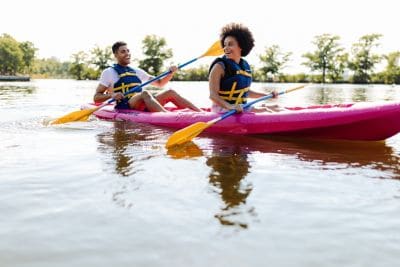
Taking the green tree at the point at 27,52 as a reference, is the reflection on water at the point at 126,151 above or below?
below

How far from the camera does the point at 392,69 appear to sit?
49.8 m

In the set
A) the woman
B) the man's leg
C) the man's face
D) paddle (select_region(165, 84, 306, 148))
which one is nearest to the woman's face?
the woman

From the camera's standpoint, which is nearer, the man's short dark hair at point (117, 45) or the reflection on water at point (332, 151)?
the reflection on water at point (332, 151)

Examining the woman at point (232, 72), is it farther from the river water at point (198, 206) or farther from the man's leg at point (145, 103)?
the man's leg at point (145, 103)

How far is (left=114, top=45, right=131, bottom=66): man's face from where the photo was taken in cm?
610

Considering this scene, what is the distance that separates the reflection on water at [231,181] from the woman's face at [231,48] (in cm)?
104

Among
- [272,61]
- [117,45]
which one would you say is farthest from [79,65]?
[117,45]

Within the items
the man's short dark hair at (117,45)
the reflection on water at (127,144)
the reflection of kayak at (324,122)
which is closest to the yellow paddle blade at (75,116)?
the reflection on water at (127,144)

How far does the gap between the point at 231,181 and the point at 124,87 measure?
3696 millimetres

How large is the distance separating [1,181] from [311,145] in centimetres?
274

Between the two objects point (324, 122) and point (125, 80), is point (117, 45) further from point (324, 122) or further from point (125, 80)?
point (324, 122)

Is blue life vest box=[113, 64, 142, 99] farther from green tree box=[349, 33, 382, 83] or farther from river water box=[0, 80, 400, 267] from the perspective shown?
green tree box=[349, 33, 382, 83]

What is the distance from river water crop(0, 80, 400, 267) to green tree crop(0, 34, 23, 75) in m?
61.5

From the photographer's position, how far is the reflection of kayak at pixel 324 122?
400 cm
